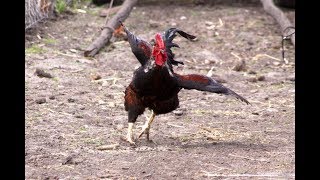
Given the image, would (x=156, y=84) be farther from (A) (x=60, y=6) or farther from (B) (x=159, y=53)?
(A) (x=60, y=6)

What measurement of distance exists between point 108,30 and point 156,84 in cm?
477

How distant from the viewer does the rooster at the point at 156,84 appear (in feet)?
17.9

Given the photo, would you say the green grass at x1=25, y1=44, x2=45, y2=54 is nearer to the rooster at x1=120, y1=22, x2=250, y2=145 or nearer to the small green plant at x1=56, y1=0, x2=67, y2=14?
the small green plant at x1=56, y1=0, x2=67, y2=14

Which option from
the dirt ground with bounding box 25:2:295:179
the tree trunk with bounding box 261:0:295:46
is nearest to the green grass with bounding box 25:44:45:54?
the dirt ground with bounding box 25:2:295:179

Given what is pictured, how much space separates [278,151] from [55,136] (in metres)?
1.96

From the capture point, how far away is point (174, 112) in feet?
23.3

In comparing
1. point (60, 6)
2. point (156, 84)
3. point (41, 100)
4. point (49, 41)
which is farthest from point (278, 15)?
point (156, 84)

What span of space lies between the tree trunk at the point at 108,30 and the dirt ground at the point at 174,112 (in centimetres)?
15

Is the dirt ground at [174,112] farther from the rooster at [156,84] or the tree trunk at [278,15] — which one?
the rooster at [156,84]

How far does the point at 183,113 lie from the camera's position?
23.3ft

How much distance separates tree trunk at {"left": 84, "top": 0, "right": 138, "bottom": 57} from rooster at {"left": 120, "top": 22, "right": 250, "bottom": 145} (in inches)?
146

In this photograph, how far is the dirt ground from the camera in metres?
5.08

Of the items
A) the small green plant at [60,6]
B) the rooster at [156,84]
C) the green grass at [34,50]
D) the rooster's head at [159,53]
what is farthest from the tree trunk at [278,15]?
the rooster's head at [159,53]
